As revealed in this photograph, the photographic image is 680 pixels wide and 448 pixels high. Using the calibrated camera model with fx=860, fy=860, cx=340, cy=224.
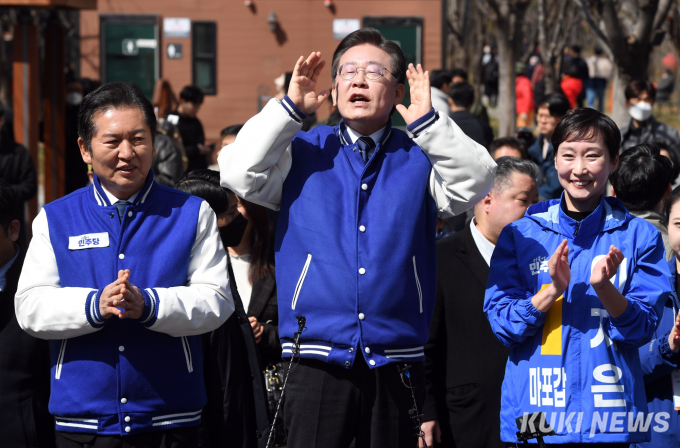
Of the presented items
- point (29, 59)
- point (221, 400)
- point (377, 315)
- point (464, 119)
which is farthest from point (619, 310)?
point (29, 59)

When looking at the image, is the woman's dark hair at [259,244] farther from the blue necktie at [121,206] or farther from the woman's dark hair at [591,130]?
the woman's dark hair at [591,130]

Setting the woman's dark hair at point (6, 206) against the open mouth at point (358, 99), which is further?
the woman's dark hair at point (6, 206)

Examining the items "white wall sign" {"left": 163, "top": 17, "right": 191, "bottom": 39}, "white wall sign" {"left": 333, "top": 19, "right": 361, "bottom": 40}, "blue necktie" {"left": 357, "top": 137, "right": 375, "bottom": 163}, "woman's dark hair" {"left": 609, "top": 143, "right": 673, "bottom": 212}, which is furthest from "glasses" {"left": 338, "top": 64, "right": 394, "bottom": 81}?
"white wall sign" {"left": 163, "top": 17, "right": 191, "bottom": 39}

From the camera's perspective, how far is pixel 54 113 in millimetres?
9328

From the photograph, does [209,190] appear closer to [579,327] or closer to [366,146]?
[366,146]

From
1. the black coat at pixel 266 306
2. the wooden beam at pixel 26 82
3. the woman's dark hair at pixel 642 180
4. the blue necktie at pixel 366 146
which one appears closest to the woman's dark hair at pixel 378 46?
the blue necktie at pixel 366 146

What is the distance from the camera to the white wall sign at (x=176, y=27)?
649 inches

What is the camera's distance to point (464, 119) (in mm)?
8570

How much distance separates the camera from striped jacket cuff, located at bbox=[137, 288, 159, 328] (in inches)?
118

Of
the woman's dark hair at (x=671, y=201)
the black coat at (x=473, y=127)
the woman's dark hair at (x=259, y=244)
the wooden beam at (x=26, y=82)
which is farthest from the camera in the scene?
the wooden beam at (x=26, y=82)

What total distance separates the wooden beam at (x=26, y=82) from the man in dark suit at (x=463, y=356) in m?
5.77

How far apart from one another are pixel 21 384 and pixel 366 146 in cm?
169

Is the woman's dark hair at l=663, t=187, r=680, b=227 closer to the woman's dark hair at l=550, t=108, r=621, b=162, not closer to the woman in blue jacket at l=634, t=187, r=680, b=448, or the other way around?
the woman in blue jacket at l=634, t=187, r=680, b=448

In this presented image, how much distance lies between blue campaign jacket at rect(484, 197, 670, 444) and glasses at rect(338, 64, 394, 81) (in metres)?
→ 0.83
